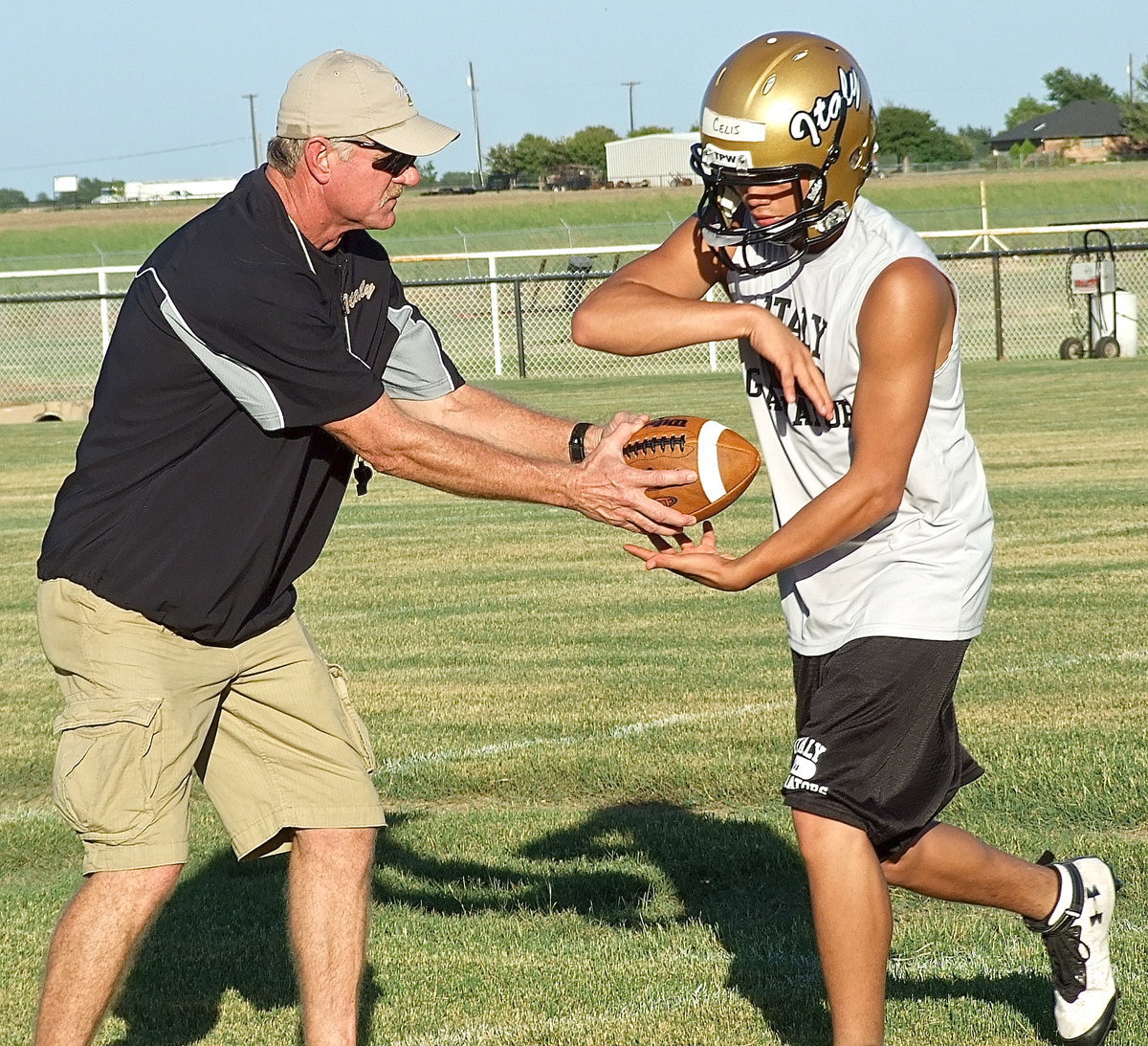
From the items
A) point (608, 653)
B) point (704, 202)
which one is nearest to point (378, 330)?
point (704, 202)

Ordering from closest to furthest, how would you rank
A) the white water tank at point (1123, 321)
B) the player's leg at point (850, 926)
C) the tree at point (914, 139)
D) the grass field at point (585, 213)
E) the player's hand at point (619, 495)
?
1. the player's leg at point (850, 926)
2. the player's hand at point (619, 495)
3. the white water tank at point (1123, 321)
4. the grass field at point (585, 213)
5. the tree at point (914, 139)

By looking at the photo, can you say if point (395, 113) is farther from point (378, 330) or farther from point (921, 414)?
point (921, 414)

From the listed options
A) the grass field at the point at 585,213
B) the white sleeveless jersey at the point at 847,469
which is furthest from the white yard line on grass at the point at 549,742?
the grass field at the point at 585,213

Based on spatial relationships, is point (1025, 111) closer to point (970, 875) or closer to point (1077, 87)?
point (1077, 87)

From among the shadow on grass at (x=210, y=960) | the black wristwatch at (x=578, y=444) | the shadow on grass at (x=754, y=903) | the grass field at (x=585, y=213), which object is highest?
the grass field at (x=585, y=213)

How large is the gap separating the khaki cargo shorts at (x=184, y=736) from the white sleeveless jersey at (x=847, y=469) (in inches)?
48.1

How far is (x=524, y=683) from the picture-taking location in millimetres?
8234

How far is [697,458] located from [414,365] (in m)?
0.84

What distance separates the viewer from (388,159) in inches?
159

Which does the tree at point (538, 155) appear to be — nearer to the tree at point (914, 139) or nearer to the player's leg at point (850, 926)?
the tree at point (914, 139)

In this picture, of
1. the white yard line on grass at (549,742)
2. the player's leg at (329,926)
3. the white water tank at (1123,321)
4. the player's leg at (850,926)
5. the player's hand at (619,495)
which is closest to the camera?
the player's leg at (850,926)

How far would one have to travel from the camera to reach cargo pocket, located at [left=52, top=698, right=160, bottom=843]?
3820 mm

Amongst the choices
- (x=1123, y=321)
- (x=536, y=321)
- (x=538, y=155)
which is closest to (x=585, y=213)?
(x=536, y=321)

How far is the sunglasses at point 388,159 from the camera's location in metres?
3.97
